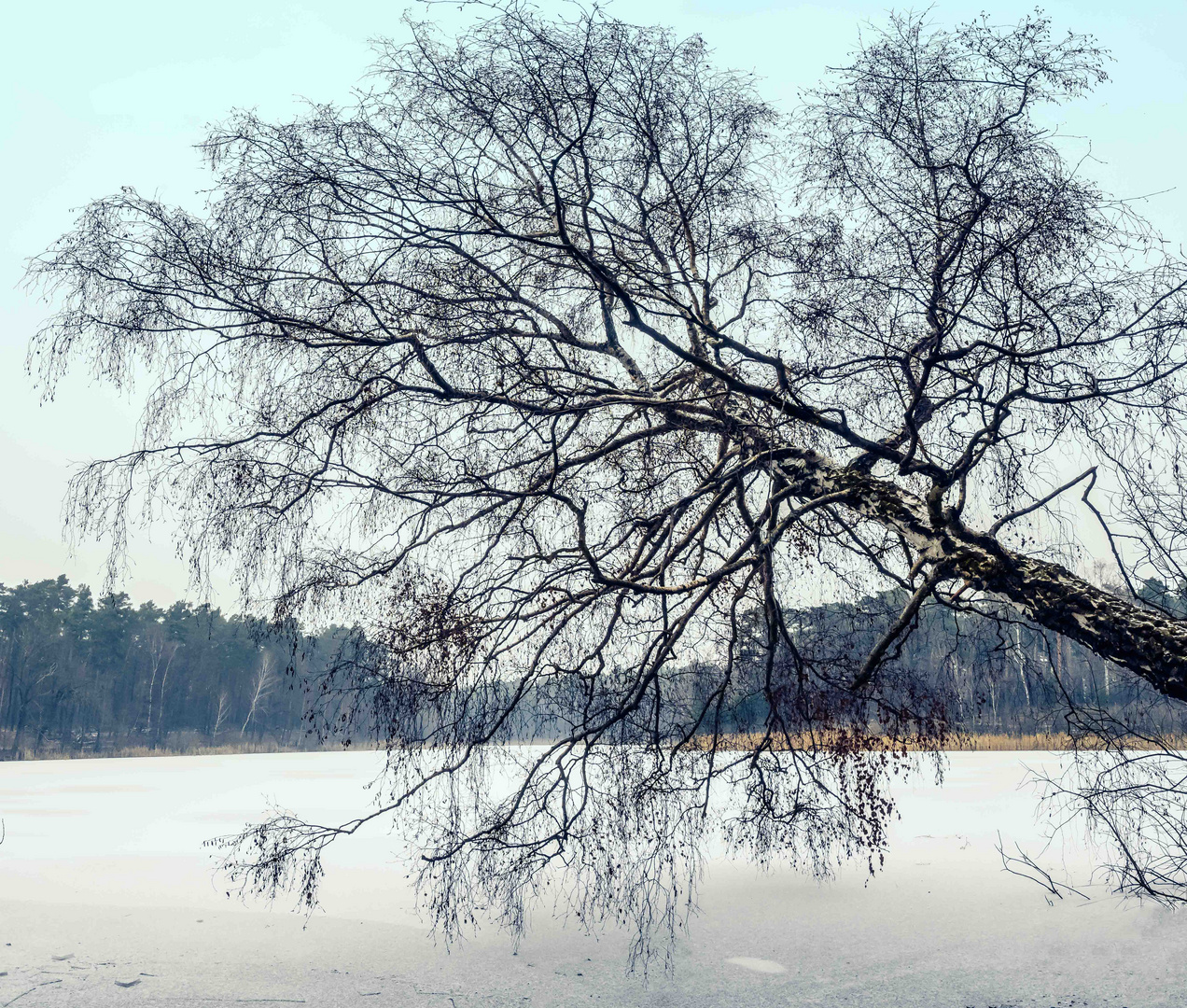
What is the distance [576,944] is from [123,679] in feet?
118

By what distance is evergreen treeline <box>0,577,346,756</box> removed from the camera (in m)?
32.4

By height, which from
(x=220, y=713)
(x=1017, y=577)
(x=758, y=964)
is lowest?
(x=758, y=964)

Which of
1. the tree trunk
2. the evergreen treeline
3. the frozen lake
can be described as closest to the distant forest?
the evergreen treeline

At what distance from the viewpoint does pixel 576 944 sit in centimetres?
555

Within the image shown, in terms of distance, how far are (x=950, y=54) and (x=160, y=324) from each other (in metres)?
4.09

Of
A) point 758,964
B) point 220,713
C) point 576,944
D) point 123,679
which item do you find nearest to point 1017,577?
point 758,964

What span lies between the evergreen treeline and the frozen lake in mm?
24759

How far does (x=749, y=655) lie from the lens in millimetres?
4332

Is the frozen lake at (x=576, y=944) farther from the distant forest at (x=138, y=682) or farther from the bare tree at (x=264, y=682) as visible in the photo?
the bare tree at (x=264, y=682)

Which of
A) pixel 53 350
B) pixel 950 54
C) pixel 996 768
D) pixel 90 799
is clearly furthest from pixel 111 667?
pixel 950 54

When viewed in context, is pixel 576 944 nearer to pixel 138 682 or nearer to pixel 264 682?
pixel 264 682

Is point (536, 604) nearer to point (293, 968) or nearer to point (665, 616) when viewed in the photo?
point (665, 616)

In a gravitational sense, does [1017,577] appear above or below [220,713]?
above

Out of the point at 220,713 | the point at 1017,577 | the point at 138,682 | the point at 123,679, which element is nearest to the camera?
the point at 1017,577
